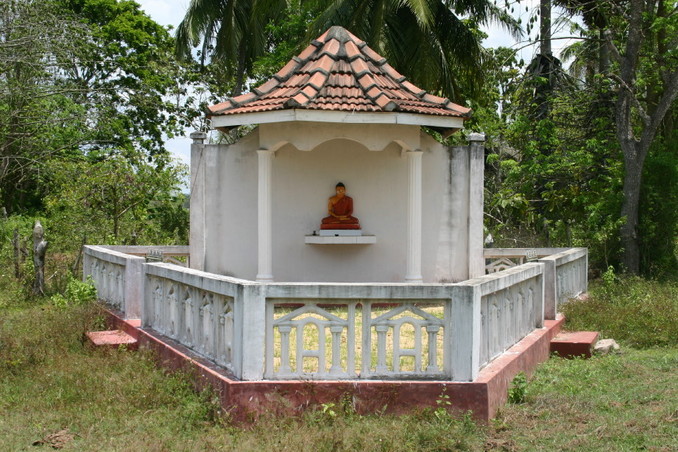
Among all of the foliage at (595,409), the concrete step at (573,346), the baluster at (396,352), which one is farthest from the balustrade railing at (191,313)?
the concrete step at (573,346)

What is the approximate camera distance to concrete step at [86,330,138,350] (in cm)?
906

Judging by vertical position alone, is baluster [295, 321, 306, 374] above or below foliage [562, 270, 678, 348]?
above

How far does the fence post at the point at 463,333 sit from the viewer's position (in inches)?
264

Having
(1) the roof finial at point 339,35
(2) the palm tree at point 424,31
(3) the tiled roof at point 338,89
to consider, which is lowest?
(3) the tiled roof at point 338,89

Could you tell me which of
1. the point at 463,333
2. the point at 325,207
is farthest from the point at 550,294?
the point at 463,333

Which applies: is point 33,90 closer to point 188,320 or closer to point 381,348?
point 188,320

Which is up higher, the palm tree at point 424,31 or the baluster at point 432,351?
the palm tree at point 424,31

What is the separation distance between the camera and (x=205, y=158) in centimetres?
1292

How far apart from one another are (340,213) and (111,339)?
4511mm

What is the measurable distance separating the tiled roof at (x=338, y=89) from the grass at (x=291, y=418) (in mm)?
4210

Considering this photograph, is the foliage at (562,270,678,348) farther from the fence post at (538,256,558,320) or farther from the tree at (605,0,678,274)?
the tree at (605,0,678,274)

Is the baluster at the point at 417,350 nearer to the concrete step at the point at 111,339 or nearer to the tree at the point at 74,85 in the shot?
the concrete step at the point at 111,339

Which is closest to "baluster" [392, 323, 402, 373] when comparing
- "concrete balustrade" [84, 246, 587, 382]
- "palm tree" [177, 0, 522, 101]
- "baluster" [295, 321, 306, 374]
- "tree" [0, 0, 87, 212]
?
"concrete balustrade" [84, 246, 587, 382]

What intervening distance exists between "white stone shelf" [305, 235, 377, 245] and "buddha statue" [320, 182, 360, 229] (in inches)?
7.8
